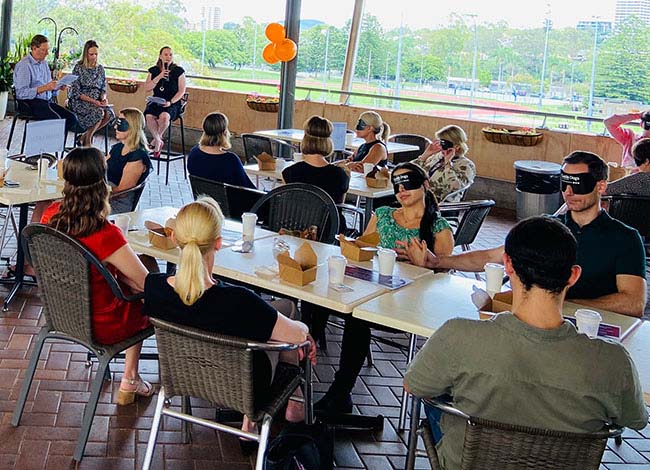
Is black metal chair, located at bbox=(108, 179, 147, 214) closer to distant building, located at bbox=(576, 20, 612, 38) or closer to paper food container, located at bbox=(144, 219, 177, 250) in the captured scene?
paper food container, located at bbox=(144, 219, 177, 250)

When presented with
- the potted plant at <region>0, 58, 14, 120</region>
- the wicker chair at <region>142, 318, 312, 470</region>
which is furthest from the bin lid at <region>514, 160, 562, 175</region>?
the potted plant at <region>0, 58, 14, 120</region>

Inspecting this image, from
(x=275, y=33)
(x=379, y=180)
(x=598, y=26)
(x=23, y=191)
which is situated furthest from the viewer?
(x=275, y=33)

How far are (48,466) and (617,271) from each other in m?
2.39

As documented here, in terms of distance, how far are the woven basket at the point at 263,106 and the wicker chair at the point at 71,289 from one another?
8307 millimetres

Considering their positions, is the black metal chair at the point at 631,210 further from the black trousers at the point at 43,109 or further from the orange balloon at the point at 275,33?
the black trousers at the point at 43,109

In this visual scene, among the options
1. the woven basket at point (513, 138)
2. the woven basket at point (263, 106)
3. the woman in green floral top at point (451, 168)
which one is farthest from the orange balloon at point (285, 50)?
the woman in green floral top at point (451, 168)

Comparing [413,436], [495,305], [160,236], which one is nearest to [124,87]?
[160,236]

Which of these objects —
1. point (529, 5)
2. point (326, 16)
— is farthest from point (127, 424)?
point (326, 16)

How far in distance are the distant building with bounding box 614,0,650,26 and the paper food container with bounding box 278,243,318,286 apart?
7.93m

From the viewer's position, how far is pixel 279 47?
32.5 ft

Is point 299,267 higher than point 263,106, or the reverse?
point 263,106

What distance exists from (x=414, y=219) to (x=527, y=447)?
2007 mm

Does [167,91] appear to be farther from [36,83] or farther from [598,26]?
[598,26]

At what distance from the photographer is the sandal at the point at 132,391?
3.66 meters
